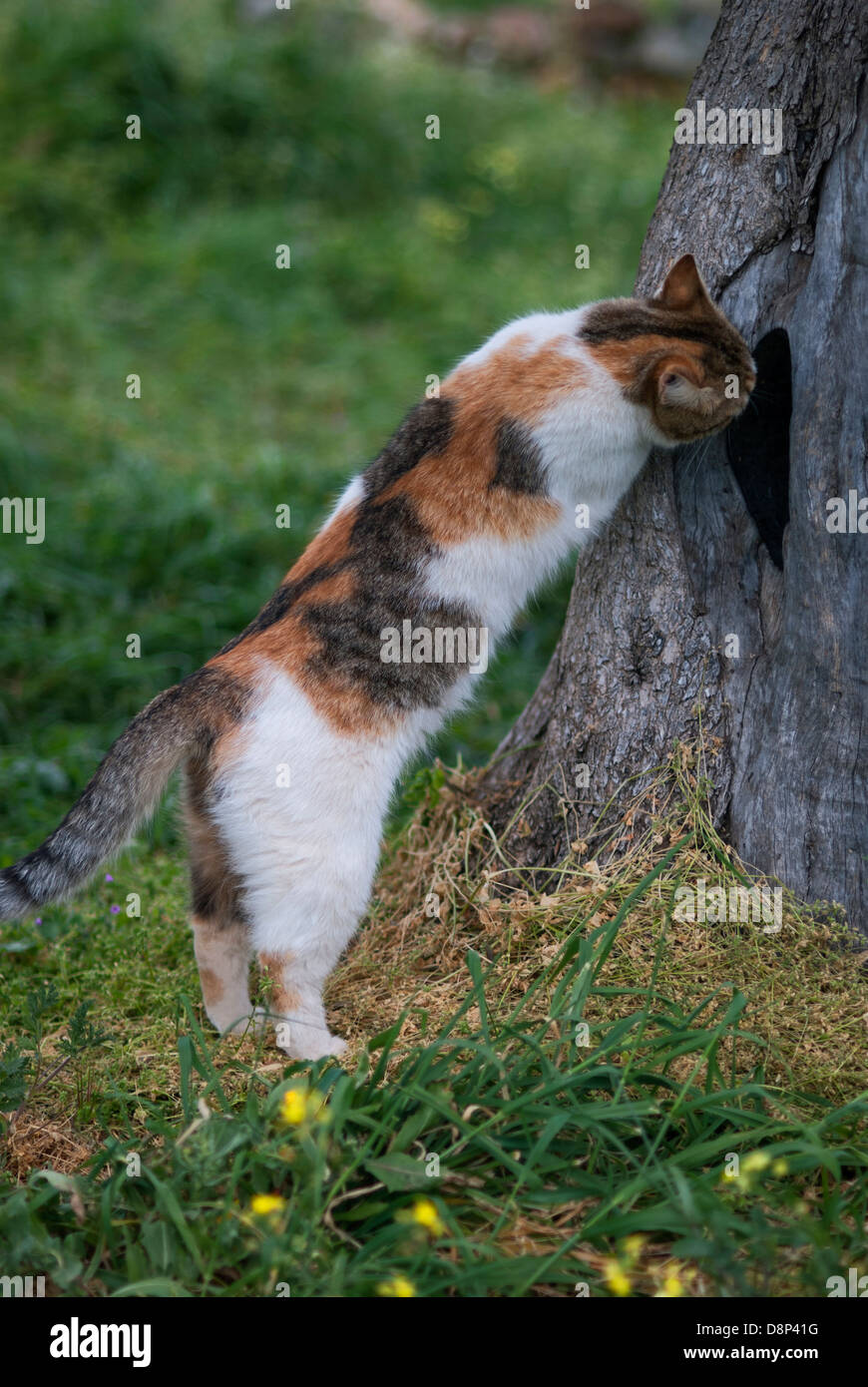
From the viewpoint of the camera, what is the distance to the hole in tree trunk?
10.9 feet

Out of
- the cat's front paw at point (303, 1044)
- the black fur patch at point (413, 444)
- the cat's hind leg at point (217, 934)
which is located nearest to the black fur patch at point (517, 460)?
the black fur patch at point (413, 444)

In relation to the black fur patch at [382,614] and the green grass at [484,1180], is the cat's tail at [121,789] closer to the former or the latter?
the black fur patch at [382,614]

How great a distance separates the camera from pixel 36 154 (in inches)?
350

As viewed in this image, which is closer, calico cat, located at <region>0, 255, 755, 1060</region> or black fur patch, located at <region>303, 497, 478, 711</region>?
calico cat, located at <region>0, 255, 755, 1060</region>

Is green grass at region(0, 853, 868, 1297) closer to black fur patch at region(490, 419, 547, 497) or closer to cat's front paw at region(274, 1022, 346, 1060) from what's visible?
cat's front paw at region(274, 1022, 346, 1060)

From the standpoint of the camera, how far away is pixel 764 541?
11.0 feet

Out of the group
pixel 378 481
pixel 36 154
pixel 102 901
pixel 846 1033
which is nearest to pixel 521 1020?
pixel 846 1033

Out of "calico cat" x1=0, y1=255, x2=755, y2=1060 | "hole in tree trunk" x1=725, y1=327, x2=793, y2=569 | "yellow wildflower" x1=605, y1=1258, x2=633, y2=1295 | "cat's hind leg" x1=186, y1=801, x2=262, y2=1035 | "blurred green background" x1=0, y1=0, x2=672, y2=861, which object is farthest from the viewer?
"blurred green background" x1=0, y1=0, x2=672, y2=861

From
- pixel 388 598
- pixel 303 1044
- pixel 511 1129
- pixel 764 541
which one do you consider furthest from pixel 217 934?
pixel 764 541

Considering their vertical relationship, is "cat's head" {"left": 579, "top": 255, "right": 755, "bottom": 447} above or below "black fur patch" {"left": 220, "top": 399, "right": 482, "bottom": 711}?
above

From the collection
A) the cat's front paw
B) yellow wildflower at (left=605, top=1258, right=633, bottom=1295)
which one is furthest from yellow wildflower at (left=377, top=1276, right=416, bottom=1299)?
the cat's front paw

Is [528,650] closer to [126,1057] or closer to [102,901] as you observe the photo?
[102,901]

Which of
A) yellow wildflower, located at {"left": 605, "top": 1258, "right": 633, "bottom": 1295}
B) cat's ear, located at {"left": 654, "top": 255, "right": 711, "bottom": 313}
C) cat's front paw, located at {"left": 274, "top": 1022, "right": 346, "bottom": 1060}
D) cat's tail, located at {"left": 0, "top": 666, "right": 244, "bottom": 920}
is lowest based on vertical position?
yellow wildflower, located at {"left": 605, "top": 1258, "right": 633, "bottom": 1295}

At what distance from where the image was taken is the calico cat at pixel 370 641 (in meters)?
3.20
